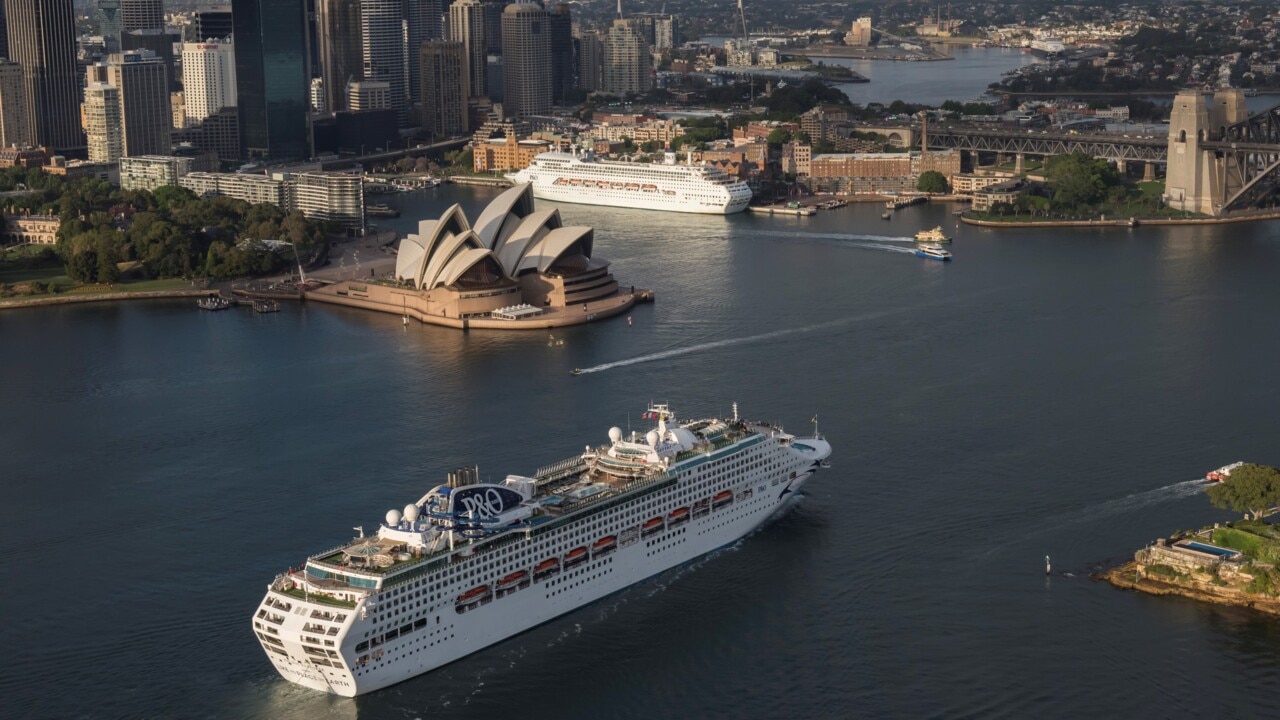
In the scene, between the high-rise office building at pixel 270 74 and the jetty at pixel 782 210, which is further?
the high-rise office building at pixel 270 74

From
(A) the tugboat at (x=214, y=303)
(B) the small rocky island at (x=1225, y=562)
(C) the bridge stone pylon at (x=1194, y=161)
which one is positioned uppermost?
(C) the bridge stone pylon at (x=1194, y=161)

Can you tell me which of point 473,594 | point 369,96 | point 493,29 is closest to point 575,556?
point 473,594

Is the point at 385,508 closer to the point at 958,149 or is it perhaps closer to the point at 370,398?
the point at 370,398

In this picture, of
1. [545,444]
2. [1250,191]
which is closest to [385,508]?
[545,444]

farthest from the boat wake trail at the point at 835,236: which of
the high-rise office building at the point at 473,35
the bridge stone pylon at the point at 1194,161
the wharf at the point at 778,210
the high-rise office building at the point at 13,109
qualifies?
the high-rise office building at the point at 473,35

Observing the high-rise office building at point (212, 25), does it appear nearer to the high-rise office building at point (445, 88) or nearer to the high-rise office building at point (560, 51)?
the high-rise office building at point (445, 88)

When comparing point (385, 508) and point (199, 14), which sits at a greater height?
point (199, 14)

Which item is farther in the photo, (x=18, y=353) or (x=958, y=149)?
(x=958, y=149)

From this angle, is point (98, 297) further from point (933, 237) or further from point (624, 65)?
point (624, 65)

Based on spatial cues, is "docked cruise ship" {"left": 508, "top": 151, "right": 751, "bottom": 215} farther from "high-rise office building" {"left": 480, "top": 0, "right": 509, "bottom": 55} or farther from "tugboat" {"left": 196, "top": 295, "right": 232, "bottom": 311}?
"high-rise office building" {"left": 480, "top": 0, "right": 509, "bottom": 55}
